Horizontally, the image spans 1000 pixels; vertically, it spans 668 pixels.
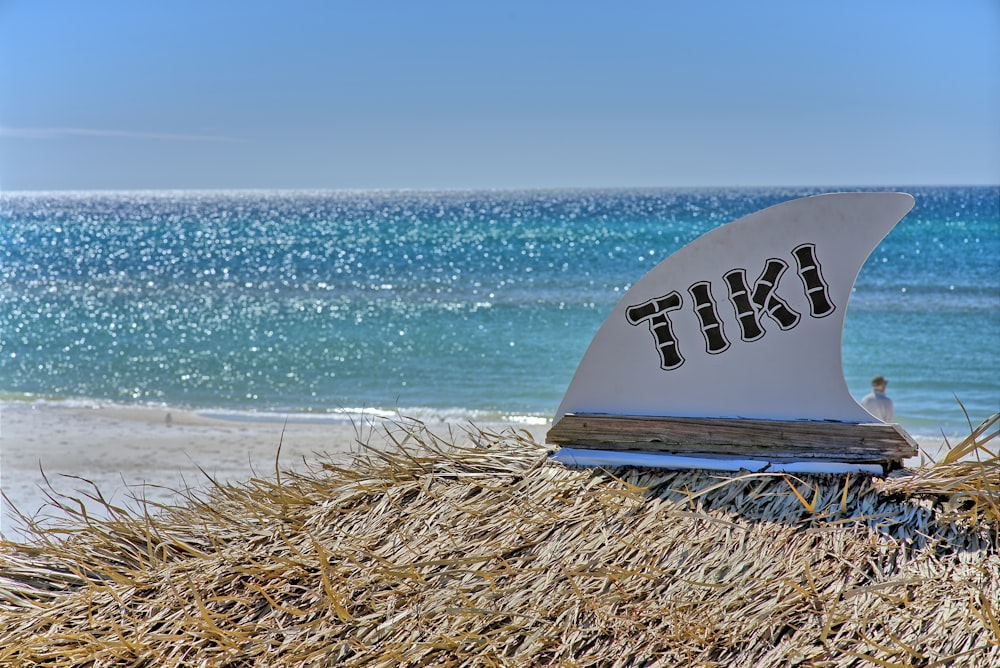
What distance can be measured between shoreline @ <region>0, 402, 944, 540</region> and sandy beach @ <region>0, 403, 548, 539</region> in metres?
0.01

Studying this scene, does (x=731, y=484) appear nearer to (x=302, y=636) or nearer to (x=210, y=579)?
(x=302, y=636)

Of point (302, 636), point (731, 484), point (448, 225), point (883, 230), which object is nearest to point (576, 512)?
point (731, 484)

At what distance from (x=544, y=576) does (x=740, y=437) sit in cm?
88

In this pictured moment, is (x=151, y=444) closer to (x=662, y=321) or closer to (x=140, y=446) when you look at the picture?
(x=140, y=446)

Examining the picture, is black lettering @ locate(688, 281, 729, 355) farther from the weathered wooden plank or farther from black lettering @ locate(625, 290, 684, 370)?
the weathered wooden plank

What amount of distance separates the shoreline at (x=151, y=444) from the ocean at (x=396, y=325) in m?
0.90

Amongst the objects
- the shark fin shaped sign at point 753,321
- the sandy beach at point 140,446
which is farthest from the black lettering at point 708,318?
the sandy beach at point 140,446

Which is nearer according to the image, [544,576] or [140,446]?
[544,576]

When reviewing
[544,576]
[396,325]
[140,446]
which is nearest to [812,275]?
[544,576]

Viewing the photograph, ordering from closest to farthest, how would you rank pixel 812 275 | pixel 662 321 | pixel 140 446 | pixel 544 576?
pixel 544 576 < pixel 812 275 < pixel 662 321 < pixel 140 446

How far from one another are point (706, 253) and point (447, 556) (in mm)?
1276

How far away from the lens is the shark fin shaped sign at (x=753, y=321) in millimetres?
2838

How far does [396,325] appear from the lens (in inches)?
1059

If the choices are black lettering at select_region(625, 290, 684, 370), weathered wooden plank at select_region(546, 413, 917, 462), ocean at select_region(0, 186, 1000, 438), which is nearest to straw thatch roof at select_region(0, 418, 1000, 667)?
weathered wooden plank at select_region(546, 413, 917, 462)
